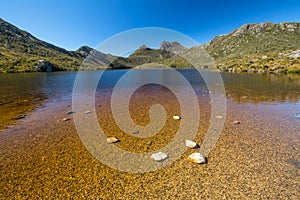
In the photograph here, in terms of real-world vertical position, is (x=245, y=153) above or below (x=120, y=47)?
below

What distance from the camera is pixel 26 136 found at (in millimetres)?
7855

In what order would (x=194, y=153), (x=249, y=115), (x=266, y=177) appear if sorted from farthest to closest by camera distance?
1. (x=249, y=115)
2. (x=194, y=153)
3. (x=266, y=177)

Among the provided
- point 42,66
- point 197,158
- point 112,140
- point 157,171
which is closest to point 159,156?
point 157,171

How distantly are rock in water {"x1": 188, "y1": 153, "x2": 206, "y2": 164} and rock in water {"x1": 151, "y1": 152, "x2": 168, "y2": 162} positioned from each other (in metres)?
0.94

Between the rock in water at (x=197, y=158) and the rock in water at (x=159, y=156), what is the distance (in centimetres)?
94

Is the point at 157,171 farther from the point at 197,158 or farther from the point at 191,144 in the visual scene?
the point at 191,144

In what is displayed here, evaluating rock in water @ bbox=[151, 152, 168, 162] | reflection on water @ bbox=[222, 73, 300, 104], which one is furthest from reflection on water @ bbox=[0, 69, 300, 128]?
rock in water @ bbox=[151, 152, 168, 162]

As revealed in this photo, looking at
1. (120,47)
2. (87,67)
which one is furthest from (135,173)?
(87,67)

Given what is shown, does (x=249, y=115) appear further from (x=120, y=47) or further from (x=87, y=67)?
(x=87, y=67)

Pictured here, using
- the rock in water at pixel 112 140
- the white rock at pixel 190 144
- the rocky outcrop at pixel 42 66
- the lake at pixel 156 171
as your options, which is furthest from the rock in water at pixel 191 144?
the rocky outcrop at pixel 42 66

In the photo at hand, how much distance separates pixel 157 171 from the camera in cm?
511

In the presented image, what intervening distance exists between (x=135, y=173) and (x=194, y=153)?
2440mm

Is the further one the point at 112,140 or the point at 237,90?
the point at 237,90

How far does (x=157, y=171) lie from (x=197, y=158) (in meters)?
1.61
